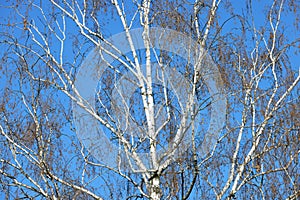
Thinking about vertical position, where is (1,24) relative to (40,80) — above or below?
above

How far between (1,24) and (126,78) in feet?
5.51

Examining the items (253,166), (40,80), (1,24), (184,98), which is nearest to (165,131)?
(184,98)

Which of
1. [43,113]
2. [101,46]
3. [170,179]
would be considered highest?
Result: [101,46]

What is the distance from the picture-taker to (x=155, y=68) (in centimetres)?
929

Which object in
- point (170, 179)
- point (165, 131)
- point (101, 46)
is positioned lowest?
point (170, 179)

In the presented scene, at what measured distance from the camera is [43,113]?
31.1 feet

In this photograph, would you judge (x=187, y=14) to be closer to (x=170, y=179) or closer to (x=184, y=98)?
(x=184, y=98)

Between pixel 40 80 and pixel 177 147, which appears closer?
pixel 177 147

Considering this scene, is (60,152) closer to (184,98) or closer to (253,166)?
(184,98)

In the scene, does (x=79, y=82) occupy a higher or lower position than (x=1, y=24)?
lower

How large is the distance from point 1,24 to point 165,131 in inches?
95.7

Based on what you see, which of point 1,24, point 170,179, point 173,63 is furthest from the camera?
point 1,24

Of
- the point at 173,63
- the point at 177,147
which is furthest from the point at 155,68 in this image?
the point at 177,147

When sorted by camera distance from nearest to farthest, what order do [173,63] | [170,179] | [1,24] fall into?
[170,179], [173,63], [1,24]
